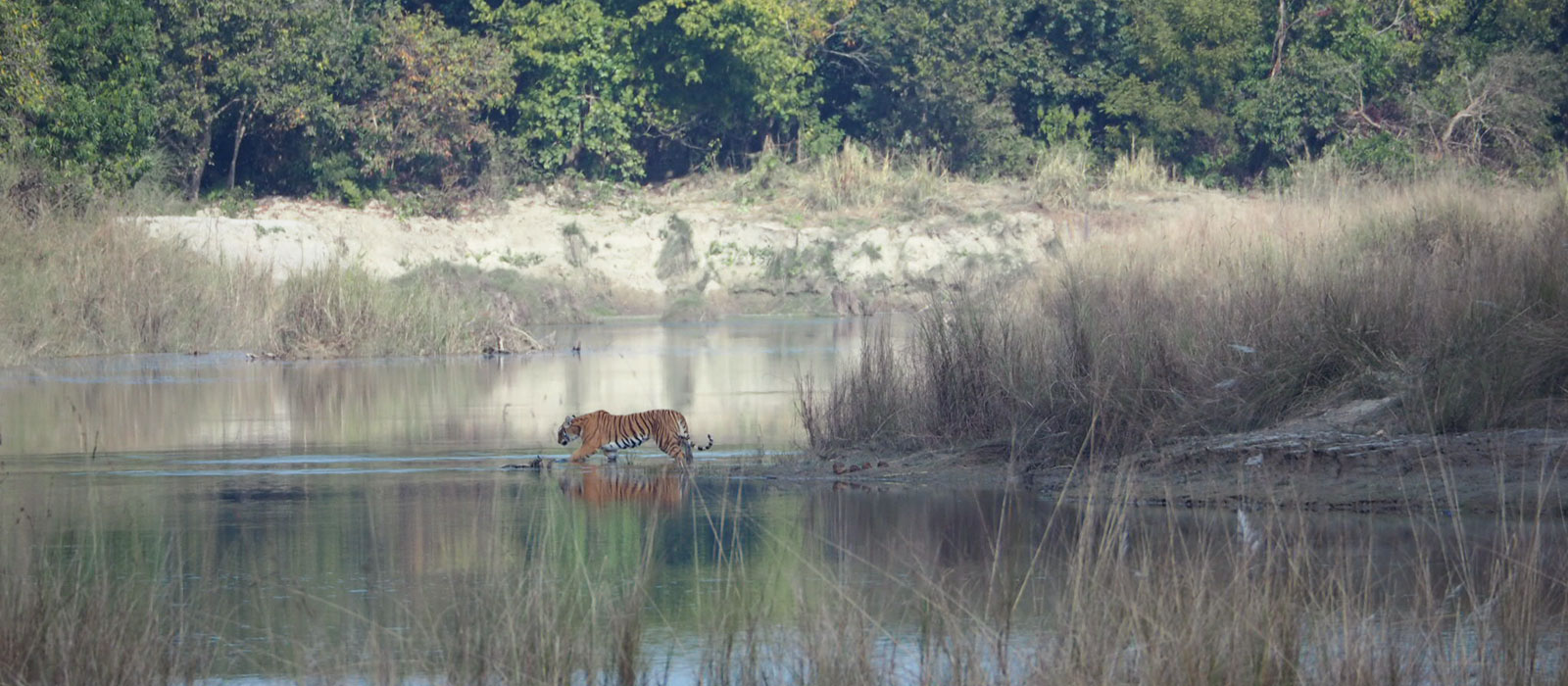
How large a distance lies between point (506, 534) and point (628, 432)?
3.82 metres

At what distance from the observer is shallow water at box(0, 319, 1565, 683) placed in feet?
24.6

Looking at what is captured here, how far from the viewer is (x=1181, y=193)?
42.9m

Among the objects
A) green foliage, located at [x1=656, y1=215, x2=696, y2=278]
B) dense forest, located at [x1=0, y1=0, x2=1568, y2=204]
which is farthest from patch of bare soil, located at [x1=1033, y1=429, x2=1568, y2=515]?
green foliage, located at [x1=656, y1=215, x2=696, y2=278]

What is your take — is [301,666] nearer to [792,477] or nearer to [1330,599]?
[1330,599]

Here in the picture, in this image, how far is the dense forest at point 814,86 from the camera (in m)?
38.8

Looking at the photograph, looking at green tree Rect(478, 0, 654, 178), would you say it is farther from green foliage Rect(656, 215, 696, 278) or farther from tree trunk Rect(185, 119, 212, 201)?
tree trunk Rect(185, 119, 212, 201)

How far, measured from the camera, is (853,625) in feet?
21.6

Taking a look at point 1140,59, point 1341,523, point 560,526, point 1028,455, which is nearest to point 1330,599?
point 1341,523

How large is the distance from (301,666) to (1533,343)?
27.7 ft

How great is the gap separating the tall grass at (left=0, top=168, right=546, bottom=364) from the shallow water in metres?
6.35

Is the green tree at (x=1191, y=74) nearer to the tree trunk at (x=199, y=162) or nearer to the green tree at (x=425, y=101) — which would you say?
the green tree at (x=425, y=101)

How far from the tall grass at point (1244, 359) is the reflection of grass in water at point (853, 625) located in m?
3.09

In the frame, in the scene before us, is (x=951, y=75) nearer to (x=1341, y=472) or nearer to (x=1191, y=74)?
(x=1191, y=74)

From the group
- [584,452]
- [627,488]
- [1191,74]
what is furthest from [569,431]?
[1191,74]
